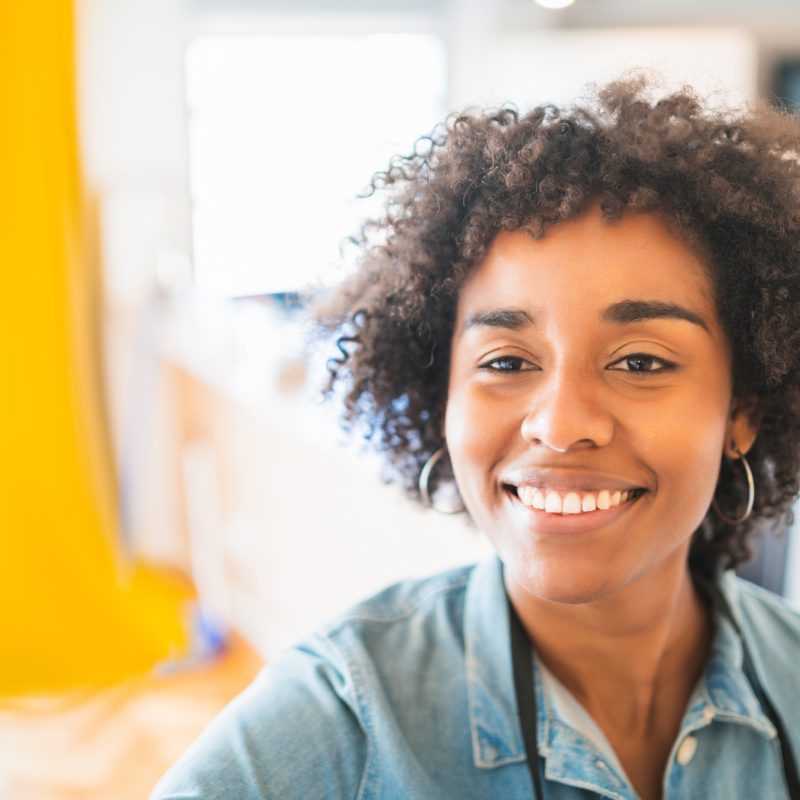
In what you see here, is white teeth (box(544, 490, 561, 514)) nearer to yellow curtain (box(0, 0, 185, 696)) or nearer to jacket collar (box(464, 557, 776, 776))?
jacket collar (box(464, 557, 776, 776))

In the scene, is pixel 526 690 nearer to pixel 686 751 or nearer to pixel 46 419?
pixel 686 751

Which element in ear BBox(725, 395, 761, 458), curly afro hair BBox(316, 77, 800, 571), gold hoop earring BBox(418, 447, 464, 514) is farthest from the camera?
gold hoop earring BBox(418, 447, 464, 514)

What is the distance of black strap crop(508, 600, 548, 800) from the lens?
109 cm

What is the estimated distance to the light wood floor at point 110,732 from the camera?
2705 millimetres

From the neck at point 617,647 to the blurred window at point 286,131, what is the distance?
9.00 feet

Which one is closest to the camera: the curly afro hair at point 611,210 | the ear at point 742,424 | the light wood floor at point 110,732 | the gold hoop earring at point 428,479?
the curly afro hair at point 611,210

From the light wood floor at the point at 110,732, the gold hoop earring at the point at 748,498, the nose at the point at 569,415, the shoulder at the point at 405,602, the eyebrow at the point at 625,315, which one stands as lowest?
the light wood floor at the point at 110,732

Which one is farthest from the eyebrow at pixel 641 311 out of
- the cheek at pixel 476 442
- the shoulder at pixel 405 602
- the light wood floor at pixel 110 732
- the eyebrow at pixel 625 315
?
the light wood floor at pixel 110 732

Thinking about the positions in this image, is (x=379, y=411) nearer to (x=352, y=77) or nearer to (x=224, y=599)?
(x=224, y=599)

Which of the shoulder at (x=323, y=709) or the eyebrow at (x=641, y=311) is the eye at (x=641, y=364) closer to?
the eyebrow at (x=641, y=311)

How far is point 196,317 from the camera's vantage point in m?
3.50

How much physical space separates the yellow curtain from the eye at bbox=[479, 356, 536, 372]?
62.4 inches

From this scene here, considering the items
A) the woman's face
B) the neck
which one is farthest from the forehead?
the neck

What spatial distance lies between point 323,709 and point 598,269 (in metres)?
0.52
